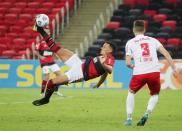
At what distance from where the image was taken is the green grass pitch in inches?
527

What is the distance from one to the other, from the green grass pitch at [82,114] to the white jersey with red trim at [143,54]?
1182mm

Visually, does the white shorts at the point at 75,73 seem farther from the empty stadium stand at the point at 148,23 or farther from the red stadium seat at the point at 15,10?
the red stadium seat at the point at 15,10

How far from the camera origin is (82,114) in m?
16.4

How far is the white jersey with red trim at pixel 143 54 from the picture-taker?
13.6 m

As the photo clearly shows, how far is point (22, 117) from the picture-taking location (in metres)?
15.3

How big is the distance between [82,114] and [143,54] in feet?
11.0

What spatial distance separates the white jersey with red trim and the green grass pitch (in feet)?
3.88

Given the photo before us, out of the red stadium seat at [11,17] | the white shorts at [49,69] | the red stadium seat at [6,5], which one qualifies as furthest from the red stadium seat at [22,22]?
the white shorts at [49,69]

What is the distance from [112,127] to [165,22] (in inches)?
853

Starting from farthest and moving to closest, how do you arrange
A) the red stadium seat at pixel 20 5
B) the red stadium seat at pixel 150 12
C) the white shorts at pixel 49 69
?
1. the red stadium seat at pixel 20 5
2. the red stadium seat at pixel 150 12
3. the white shorts at pixel 49 69

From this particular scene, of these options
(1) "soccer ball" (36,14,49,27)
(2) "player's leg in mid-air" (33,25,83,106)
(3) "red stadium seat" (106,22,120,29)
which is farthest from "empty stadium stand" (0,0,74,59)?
(2) "player's leg in mid-air" (33,25,83,106)

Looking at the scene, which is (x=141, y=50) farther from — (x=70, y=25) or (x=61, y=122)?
(x=70, y=25)

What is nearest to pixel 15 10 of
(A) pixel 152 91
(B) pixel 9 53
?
(B) pixel 9 53

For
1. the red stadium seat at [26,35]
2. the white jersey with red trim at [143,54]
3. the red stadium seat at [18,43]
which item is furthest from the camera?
the red stadium seat at [26,35]
